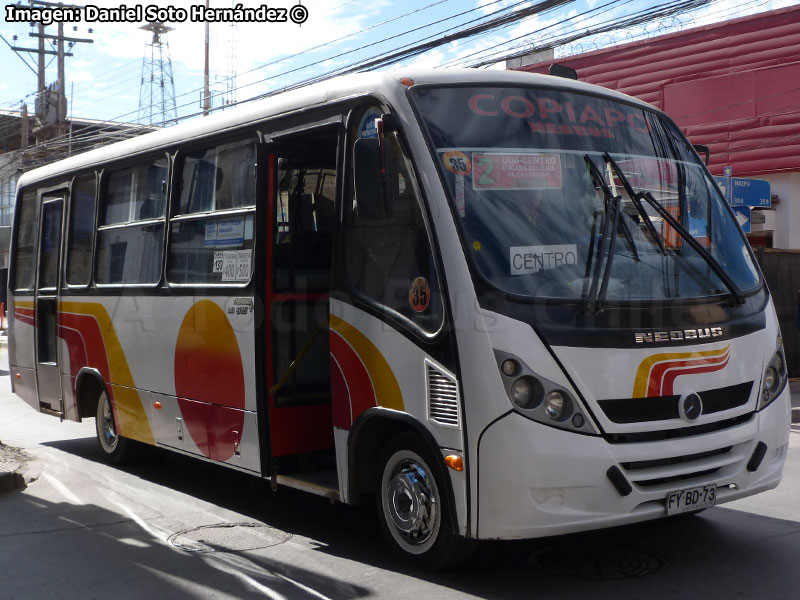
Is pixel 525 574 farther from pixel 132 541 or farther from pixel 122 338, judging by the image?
pixel 122 338

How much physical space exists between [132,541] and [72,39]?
110 ft

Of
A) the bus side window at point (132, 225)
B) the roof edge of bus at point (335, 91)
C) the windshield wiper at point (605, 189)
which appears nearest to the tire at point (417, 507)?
the windshield wiper at point (605, 189)

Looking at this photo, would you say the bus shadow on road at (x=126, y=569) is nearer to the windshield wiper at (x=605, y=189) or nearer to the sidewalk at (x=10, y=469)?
the sidewalk at (x=10, y=469)

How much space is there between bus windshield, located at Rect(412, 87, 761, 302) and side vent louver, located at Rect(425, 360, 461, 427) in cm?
58

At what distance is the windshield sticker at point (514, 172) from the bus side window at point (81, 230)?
5412 millimetres

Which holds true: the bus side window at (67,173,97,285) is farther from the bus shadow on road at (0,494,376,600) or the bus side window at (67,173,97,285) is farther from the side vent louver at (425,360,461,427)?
the side vent louver at (425,360,461,427)

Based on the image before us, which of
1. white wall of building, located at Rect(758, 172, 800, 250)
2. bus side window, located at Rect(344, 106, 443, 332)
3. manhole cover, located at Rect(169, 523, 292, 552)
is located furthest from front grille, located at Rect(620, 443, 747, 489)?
white wall of building, located at Rect(758, 172, 800, 250)

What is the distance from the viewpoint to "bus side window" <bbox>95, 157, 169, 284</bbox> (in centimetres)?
839

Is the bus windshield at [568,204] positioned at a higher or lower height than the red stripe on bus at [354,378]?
higher

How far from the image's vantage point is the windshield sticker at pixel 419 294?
547cm

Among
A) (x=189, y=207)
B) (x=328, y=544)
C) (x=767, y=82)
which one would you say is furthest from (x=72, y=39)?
(x=328, y=544)

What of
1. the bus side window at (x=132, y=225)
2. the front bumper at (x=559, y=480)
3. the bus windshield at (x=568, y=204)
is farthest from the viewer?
the bus side window at (x=132, y=225)

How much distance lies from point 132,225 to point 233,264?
7.05 feet

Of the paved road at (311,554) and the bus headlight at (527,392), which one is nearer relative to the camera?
the bus headlight at (527,392)
